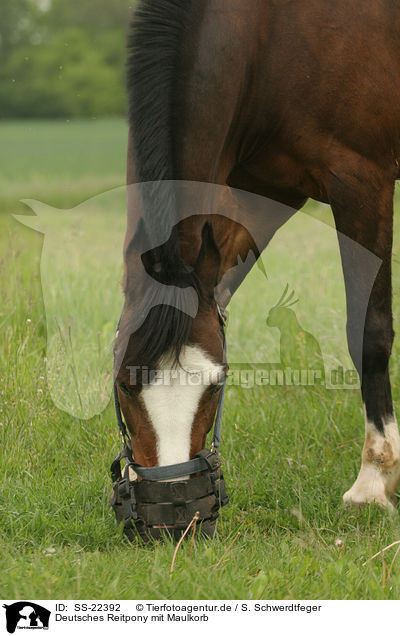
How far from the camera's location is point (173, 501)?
2.48 metres

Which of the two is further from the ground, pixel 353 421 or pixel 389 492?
pixel 353 421

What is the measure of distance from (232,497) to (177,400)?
93 cm

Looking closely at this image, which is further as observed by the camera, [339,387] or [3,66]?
[3,66]

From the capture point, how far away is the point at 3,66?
40438mm

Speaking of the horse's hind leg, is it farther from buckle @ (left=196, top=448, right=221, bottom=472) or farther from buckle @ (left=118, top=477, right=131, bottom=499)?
buckle @ (left=118, top=477, right=131, bottom=499)

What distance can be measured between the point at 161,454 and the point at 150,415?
0.14 metres

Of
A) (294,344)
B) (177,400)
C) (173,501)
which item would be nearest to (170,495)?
(173,501)

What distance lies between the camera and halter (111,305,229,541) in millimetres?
2451

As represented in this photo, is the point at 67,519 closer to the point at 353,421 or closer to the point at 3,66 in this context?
the point at 353,421

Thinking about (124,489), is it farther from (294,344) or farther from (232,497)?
(294,344)

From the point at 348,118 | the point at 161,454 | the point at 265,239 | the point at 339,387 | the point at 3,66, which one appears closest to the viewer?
the point at 161,454

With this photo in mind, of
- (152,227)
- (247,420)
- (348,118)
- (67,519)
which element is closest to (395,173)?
(348,118)

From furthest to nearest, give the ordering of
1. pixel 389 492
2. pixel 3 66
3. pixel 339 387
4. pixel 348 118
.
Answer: pixel 3 66 → pixel 339 387 → pixel 389 492 → pixel 348 118
